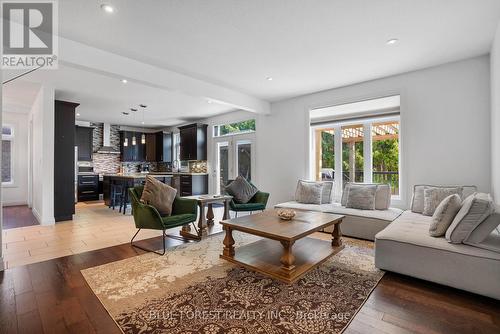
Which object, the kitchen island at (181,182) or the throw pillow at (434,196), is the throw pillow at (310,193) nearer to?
the throw pillow at (434,196)

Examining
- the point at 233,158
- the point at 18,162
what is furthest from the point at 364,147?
the point at 18,162

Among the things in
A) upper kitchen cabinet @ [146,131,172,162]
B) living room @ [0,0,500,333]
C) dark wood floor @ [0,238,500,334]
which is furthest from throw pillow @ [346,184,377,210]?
upper kitchen cabinet @ [146,131,172,162]

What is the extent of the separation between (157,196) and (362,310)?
108 inches

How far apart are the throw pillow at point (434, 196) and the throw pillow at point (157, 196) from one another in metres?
3.68

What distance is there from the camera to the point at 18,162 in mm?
6840

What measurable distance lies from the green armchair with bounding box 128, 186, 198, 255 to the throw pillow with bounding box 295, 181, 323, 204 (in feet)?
7.13

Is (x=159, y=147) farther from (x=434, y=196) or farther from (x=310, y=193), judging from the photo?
(x=434, y=196)

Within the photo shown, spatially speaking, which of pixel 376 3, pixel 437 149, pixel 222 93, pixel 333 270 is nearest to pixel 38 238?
pixel 222 93

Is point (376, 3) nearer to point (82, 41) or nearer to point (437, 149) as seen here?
point (437, 149)

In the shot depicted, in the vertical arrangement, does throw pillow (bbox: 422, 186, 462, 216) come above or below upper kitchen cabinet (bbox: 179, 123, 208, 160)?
below

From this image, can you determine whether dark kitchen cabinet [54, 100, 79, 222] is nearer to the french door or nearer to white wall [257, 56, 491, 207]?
the french door

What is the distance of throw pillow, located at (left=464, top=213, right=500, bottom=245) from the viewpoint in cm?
213

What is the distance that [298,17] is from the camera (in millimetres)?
2557

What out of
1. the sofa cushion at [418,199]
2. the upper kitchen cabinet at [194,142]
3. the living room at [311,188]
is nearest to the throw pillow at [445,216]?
the living room at [311,188]
